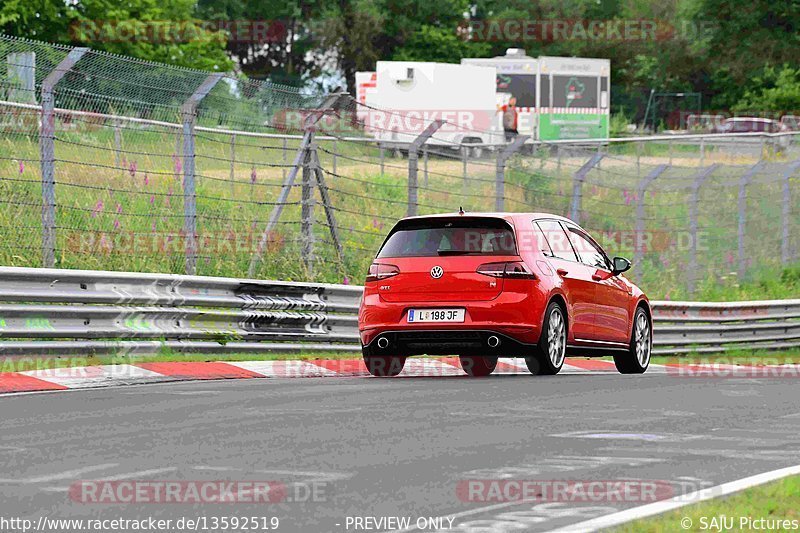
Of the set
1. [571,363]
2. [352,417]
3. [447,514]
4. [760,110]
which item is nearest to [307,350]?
[571,363]

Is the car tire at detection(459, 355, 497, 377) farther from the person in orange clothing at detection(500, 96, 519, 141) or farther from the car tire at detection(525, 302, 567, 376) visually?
the person in orange clothing at detection(500, 96, 519, 141)

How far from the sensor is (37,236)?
49.8 ft

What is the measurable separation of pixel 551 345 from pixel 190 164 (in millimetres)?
4108

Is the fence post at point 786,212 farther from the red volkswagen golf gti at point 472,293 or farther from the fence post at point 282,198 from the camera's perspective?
the red volkswagen golf gti at point 472,293

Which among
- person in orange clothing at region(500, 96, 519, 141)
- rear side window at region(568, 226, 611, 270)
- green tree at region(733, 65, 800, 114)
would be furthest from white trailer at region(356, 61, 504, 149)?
rear side window at region(568, 226, 611, 270)

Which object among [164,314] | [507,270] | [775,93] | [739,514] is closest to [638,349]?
[507,270]

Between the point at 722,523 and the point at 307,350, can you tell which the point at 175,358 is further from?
the point at 722,523

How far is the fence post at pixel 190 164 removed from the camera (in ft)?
52.7

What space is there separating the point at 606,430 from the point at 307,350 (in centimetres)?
727

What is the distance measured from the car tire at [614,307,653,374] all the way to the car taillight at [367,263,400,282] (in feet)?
11.4

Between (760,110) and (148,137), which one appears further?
(760,110)

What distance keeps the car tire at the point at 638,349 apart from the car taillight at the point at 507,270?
312cm

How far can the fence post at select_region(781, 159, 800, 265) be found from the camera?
2977 centimetres

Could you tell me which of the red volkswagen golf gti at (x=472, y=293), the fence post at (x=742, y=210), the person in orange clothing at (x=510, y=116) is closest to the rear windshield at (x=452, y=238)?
the red volkswagen golf gti at (x=472, y=293)
